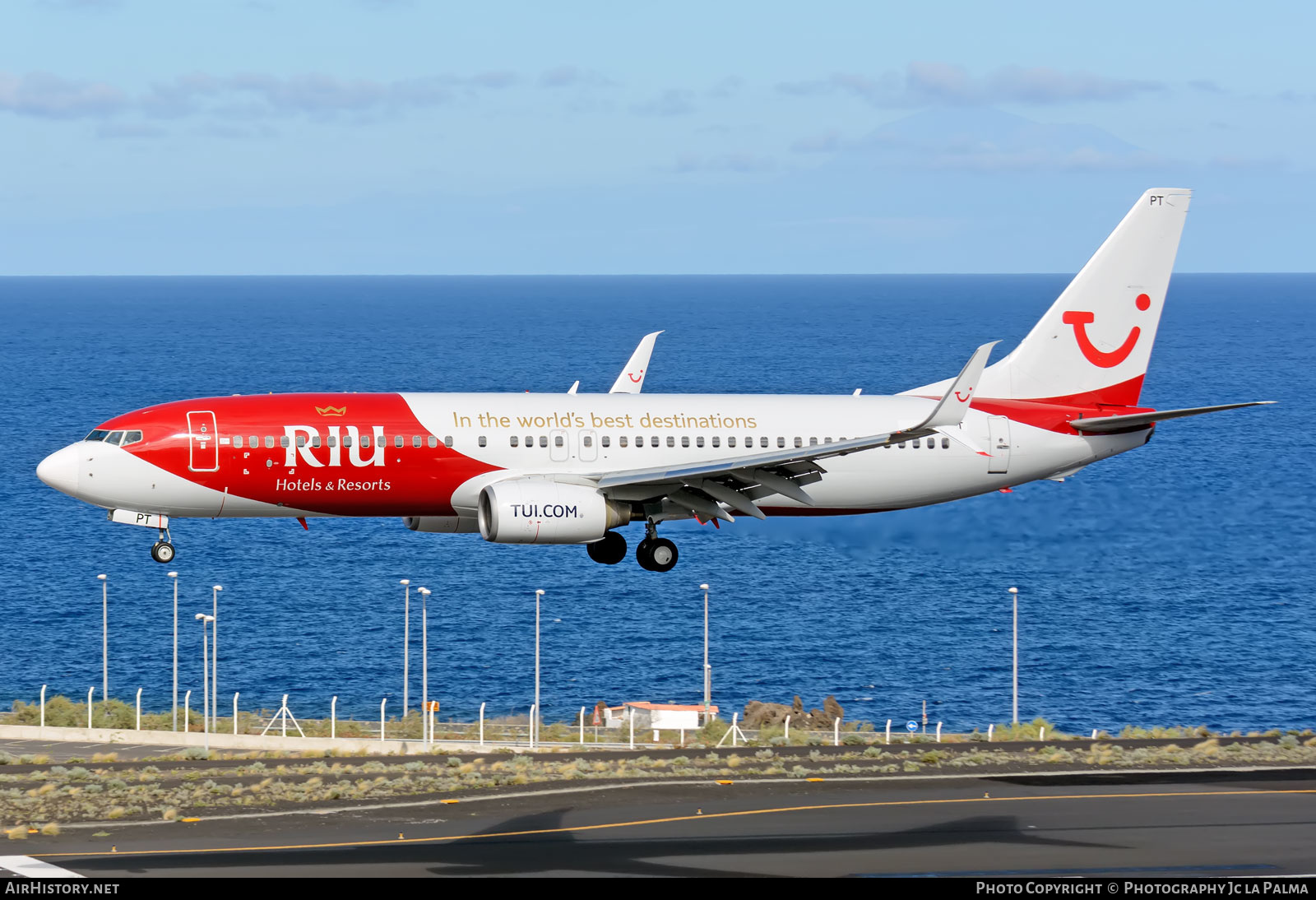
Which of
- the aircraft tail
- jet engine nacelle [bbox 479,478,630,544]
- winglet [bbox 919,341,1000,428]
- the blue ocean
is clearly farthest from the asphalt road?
the blue ocean

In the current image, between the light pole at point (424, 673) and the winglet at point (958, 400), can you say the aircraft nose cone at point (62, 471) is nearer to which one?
the winglet at point (958, 400)

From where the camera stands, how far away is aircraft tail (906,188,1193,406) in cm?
6284

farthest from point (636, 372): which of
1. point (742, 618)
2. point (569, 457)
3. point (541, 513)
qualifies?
point (742, 618)

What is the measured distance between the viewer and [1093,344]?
6334cm

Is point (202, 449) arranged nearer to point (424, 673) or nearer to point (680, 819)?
point (680, 819)

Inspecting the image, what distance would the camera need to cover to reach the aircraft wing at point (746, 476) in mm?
50938

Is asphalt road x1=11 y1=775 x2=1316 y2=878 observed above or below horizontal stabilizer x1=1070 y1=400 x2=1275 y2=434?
below

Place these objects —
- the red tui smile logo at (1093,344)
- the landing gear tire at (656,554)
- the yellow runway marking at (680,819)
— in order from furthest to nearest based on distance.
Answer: the red tui smile logo at (1093,344)
the landing gear tire at (656,554)
the yellow runway marking at (680,819)

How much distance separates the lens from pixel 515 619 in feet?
455

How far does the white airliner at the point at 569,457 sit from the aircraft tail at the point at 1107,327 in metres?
1.52

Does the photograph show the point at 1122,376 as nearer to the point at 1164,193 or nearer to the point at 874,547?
the point at 1164,193

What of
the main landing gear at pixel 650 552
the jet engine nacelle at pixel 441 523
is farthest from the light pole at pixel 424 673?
the main landing gear at pixel 650 552

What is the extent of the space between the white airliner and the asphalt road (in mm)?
9504

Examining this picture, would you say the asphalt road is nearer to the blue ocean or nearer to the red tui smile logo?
the red tui smile logo
